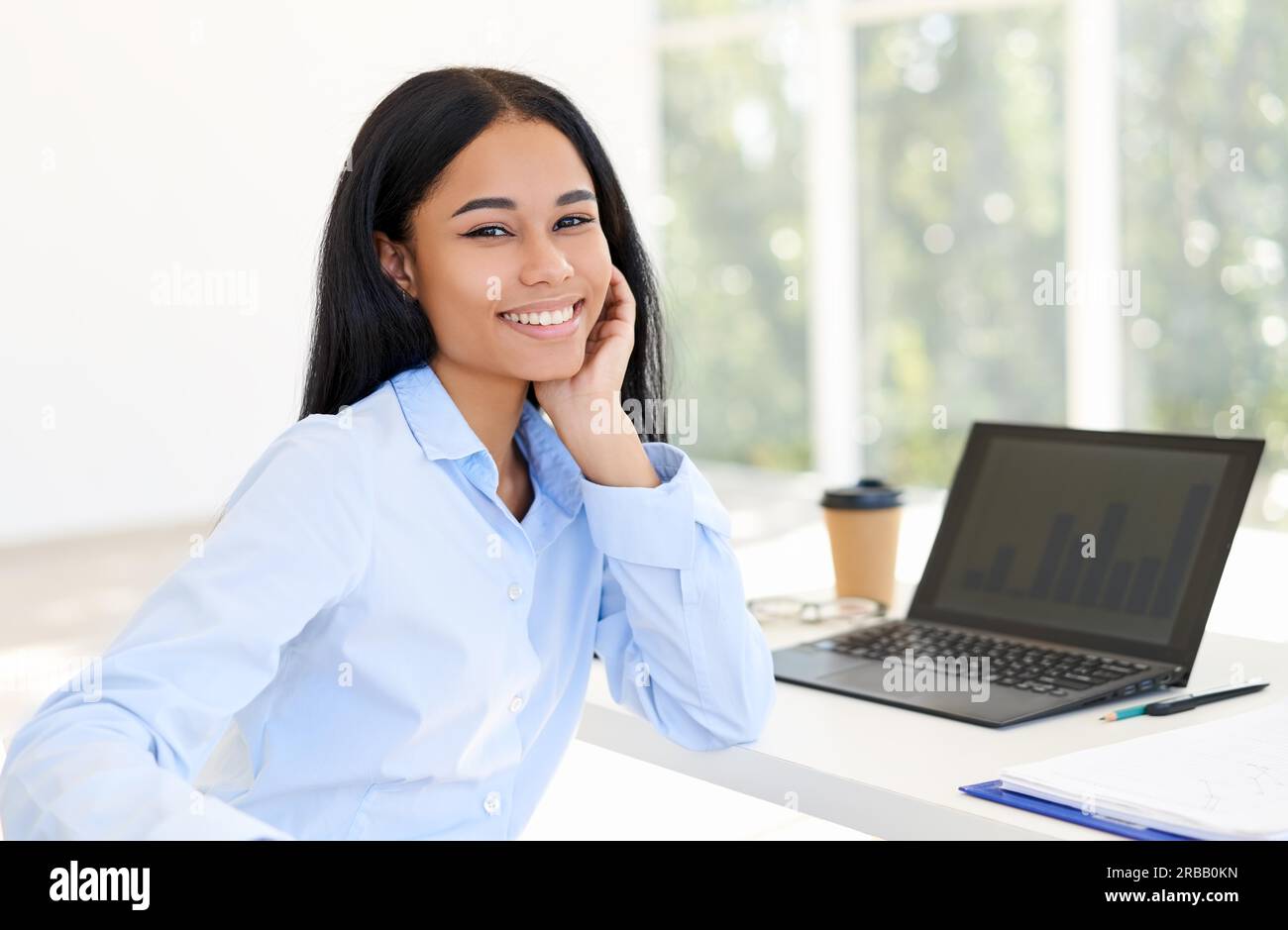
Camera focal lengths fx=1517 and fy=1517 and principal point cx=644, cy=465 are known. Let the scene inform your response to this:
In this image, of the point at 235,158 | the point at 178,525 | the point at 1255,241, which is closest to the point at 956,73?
the point at 1255,241

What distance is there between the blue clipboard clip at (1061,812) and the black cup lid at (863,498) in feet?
2.44

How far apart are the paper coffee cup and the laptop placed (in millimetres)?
125

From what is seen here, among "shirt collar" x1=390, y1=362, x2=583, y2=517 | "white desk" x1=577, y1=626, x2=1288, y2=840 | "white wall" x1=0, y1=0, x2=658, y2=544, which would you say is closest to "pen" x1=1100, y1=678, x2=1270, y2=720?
"white desk" x1=577, y1=626, x2=1288, y2=840

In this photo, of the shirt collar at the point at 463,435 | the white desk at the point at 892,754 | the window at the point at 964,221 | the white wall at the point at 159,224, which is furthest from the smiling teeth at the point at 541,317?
the white wall at the point at 159,224

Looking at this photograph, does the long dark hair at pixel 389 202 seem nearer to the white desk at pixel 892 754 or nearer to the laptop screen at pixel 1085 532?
the white desk at pixel 892 754

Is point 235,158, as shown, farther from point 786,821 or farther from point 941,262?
point 786,821

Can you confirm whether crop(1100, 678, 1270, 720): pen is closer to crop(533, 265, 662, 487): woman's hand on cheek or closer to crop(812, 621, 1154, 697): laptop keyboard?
crop(812, 621, 1154, 697): laptop keyboard

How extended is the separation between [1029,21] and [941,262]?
3.37 ft

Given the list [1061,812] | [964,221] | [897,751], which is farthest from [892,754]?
[964,221]

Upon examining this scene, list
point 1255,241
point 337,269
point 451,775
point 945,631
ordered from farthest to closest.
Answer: point 1255,241 → point 945,631 → point 337,269 → point 451,775

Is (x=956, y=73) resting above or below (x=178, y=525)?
above

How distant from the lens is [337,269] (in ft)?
5.08

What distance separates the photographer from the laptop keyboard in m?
1.52

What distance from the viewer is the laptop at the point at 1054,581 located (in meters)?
1.54
